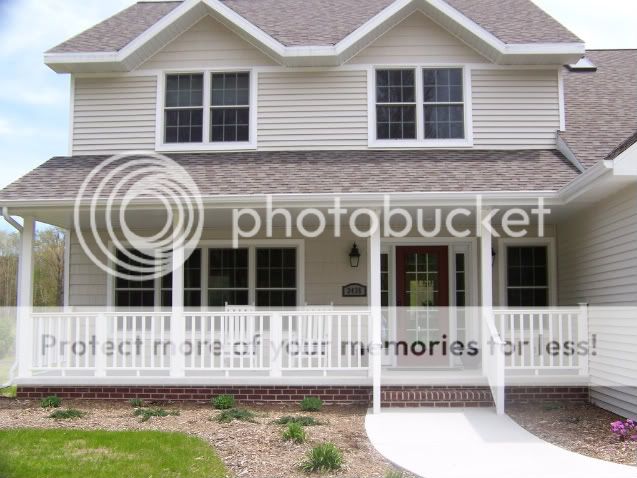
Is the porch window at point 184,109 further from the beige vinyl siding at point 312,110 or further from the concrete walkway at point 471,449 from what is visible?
the concrete walkway at point 471,449

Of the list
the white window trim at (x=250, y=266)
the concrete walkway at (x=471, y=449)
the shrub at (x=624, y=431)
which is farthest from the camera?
the white window trim at (x=250, y=266)

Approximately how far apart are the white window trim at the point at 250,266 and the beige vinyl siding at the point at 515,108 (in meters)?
3.61

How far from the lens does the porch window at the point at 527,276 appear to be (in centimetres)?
1114

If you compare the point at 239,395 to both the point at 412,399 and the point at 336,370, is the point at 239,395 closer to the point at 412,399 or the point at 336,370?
the point at 336,370

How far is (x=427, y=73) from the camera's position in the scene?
11141mm

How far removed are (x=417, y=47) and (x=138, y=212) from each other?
215 inches

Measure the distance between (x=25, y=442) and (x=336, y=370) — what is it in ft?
13.8

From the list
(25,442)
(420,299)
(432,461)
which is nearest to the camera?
(432,461)

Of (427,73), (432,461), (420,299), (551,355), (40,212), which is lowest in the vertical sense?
(432,461)

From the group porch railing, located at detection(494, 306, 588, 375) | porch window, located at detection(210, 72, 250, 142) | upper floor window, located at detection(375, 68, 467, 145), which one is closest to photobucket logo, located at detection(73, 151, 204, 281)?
porch window, located at detection(210, 72, 250, 142)

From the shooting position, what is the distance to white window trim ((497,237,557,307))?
11.0m

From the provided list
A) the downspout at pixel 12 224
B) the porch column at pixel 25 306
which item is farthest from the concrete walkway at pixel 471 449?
the downspout at pixel 12 224

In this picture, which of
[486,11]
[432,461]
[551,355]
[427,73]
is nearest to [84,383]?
[432,461]

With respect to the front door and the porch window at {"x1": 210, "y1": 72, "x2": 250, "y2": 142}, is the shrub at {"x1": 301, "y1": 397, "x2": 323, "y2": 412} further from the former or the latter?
the porch window at {"x1": 210, "y1": 72, "x2": 250, "y2": 142}
